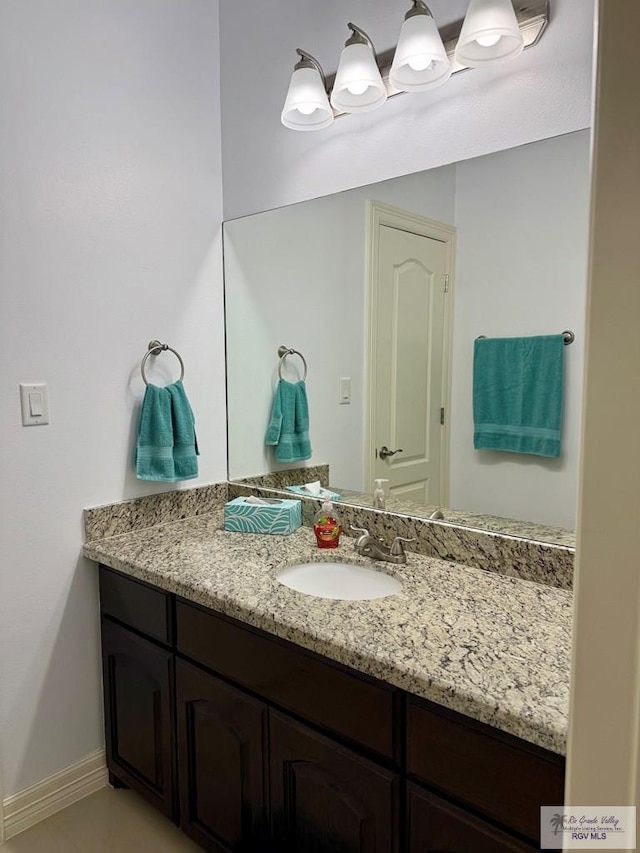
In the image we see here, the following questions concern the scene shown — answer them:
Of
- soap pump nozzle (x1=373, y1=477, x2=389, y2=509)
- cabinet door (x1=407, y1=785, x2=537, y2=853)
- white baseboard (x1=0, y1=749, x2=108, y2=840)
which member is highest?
soap pump nozzle (x1=373, y1=477, x2=389, y2=509)

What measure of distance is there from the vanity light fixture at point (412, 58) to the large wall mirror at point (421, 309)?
7.4 inches

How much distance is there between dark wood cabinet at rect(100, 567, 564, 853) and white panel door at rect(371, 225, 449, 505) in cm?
69

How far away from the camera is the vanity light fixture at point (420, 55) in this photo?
1446 millimetres

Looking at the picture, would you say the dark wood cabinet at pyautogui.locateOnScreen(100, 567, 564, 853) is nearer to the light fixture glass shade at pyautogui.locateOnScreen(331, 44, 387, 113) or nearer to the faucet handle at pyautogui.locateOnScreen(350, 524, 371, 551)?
the faucet handle at pyautogui.locateOnScreen(350, 524, 371, 551)

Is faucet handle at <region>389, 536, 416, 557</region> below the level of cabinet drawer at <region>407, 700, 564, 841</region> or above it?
above

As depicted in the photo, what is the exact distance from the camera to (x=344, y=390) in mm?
1924

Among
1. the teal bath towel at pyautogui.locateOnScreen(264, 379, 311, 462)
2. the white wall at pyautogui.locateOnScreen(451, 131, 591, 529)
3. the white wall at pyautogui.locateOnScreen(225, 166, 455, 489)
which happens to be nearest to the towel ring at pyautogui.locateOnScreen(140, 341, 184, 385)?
the white wall at pyautogui.locateOnScreen(225, 166, 455, 489)

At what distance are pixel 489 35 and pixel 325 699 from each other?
1.51 metres

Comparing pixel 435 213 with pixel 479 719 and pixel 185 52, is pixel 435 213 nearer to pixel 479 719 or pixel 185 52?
pixel 185 52

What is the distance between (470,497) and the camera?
162cm

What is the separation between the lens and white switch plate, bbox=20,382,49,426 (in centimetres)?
164

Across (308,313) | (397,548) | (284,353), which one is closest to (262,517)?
(397,548)

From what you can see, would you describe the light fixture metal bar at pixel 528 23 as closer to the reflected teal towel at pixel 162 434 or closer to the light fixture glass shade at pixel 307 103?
the light fixture glass shade at pixel 307 103

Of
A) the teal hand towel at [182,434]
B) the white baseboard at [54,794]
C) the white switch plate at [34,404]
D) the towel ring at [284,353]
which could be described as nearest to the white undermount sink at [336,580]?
the teal hand towel at [182,434]
